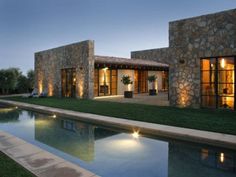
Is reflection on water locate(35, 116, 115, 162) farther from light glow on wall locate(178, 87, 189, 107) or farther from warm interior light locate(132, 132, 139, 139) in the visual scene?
light glow on wall locate(178, 87, 189, 107)

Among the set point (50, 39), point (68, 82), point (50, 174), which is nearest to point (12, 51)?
point (50, 39)

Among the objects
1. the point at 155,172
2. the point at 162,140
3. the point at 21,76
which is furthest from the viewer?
the point at 21,76

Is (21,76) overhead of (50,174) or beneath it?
overhead

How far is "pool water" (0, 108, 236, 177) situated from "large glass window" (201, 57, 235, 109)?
5.34 meters

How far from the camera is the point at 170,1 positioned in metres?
24.1

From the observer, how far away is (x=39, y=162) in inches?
164

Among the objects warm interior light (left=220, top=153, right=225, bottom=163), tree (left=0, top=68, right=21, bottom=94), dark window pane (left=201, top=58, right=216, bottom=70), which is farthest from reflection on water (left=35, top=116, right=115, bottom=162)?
tree (left=0, top=68, right=21, bottom=94)

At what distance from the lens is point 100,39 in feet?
135

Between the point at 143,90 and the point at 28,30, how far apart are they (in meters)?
19.9

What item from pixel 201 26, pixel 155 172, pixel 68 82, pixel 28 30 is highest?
pixel 28 30

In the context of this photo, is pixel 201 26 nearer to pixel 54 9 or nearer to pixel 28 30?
pixel 54 9

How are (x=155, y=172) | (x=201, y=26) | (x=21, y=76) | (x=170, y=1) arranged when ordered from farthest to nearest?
(x=21, y=76)
(x=170, y=1)
(x=201, y=26)
(x=155, y=172)

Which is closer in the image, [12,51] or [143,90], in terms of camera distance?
[143,90]

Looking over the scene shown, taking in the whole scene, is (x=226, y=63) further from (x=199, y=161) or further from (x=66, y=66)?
(x=66, y=66)
